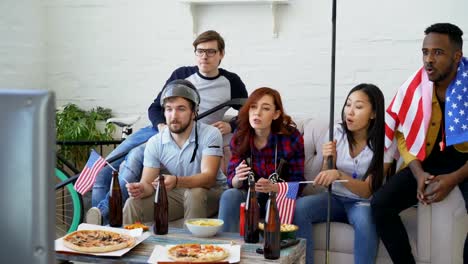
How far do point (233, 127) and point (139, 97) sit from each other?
5.02 ft

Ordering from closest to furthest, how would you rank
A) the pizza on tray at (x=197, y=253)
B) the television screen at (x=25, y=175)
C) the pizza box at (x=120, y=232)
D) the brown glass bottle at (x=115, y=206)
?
the television screen at (x=25, y=175), the pizza on tray at (x=197, y=253), the pizza box at (x=120, y=232), the brown glass bottle at (x=115, y=206)

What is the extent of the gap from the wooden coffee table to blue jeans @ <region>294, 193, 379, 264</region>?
60 centimetres

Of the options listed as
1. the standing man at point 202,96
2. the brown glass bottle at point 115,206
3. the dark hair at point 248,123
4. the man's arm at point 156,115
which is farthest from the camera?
the man's arm at point 156,115

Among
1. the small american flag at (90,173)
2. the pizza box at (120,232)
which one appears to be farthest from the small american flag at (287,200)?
the small american flag at (90,173)

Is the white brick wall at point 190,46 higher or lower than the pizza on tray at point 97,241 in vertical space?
higher

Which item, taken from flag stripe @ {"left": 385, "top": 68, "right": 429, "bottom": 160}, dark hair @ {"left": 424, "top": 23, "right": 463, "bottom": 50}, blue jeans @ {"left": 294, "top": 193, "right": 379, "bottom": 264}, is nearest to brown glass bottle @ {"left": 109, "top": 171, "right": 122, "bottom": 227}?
blue jeans @ {"left": 294, "top": 193, "right": 379, "bottom": 264}

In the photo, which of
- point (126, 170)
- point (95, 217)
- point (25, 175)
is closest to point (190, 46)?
point (126, 170)

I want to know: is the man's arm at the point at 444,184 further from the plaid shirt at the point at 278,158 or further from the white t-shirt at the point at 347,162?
the plaid shirt at the point at 278,158

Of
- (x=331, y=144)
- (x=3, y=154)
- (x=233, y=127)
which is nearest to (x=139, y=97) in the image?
(x=233, y=127)

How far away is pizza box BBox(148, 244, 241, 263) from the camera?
2250 mm

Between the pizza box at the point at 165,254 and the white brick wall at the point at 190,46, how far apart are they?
243 cm

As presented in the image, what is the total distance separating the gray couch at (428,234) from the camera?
293 centimetres

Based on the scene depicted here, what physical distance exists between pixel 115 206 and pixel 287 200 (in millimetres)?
840

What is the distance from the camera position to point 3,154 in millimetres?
717
